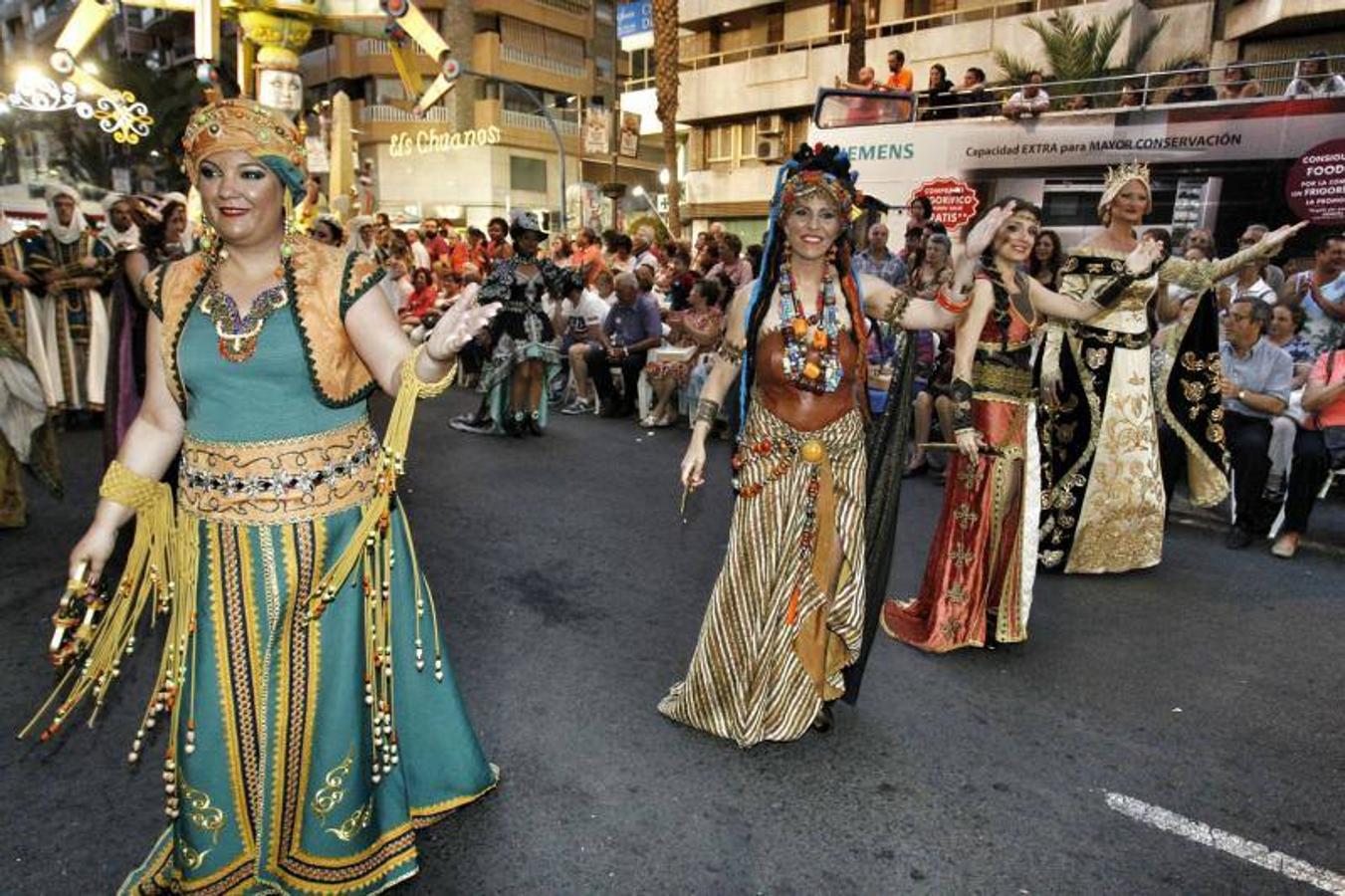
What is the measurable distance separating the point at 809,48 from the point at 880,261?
2187 cm

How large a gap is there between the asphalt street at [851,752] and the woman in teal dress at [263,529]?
548mm

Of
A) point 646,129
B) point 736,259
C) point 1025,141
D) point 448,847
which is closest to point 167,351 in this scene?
point 448,847

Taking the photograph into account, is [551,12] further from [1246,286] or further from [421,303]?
[1246,286]

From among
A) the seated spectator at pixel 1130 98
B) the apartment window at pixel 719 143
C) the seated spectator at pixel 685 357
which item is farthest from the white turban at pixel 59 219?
the apartment window at pixel 719 143

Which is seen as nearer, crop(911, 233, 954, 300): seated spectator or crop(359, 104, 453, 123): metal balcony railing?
crop(911, 233, 954, 300): seated spectator

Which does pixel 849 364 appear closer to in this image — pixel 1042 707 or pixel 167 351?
pixel 1042 707

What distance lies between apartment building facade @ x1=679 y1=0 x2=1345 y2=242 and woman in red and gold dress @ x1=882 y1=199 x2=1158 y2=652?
1759 centimetres

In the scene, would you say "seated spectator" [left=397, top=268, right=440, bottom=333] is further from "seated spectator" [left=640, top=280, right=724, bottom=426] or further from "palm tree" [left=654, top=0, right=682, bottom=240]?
"palm tree" [left=654, top=0, right=682, bottom=240]

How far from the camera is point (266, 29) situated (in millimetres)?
11414

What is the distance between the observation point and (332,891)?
242cm

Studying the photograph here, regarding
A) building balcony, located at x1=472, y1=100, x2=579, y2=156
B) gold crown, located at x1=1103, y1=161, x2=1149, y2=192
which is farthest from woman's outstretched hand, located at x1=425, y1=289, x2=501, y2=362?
building balcony, located at x1=472, y1=100, x2=579, y2=156

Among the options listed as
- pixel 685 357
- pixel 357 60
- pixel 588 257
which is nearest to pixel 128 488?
pixel 685 357

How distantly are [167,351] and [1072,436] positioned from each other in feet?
16.4

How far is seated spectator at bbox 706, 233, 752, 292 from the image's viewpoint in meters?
11.4
